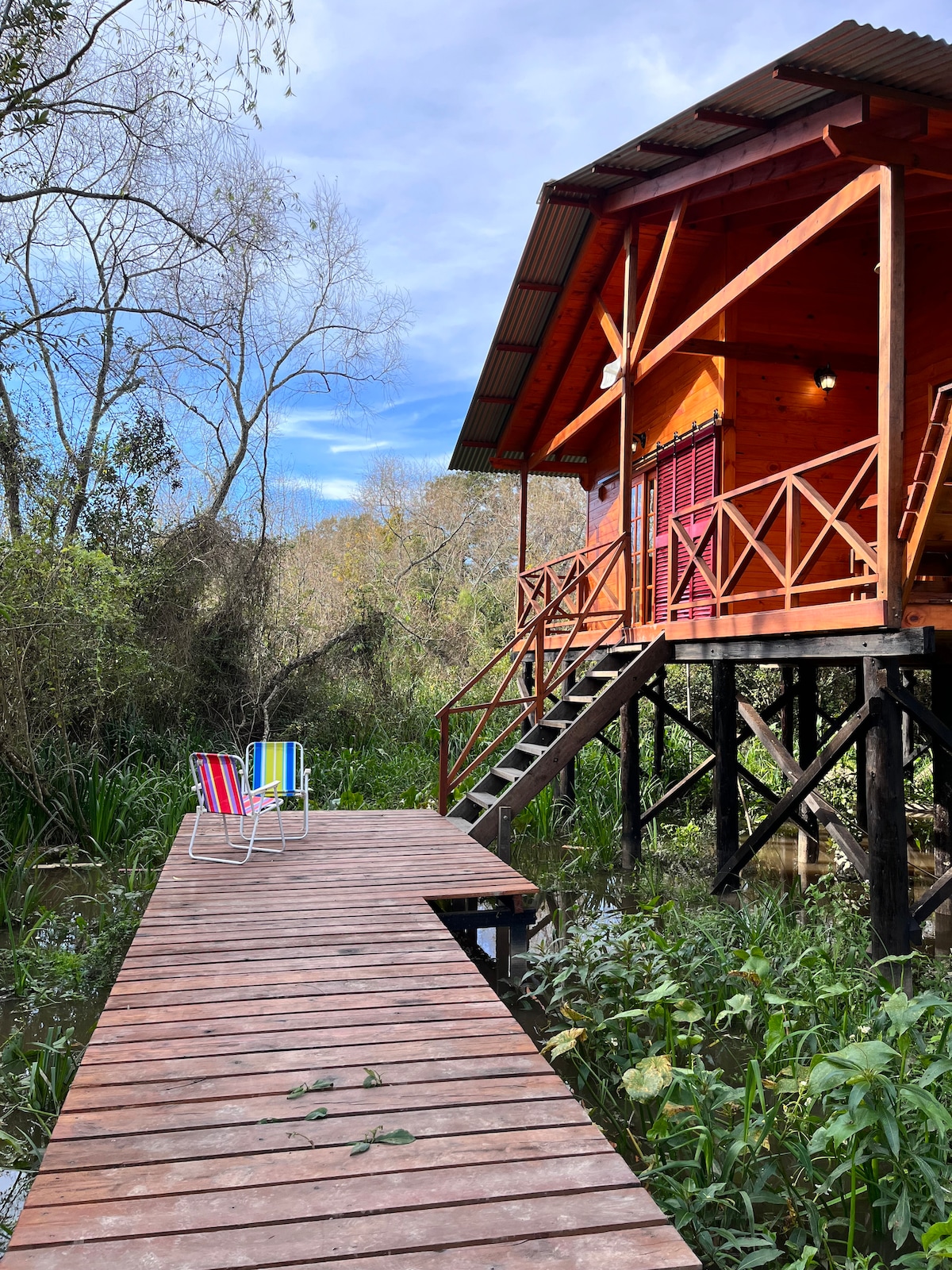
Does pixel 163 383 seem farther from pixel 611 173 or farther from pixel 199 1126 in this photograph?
pixel 199 1126

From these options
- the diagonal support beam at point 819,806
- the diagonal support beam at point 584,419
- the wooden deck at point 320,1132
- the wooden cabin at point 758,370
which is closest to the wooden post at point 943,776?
the wooden cabin at point 758,370

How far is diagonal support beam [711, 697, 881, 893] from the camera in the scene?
210 inches

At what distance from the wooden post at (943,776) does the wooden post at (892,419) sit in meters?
2.10

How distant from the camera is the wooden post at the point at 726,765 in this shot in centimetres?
709

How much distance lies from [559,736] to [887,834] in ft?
8.94

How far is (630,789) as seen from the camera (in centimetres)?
826

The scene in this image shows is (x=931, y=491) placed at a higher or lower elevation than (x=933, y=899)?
higher

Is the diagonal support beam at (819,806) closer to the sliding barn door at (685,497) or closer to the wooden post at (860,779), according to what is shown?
the wooden post at (860,779)

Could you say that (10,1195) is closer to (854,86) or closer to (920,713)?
(920,713)

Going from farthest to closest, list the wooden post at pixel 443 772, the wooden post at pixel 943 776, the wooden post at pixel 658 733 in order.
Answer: the wooden post at pixel 658 733 → the wooden post at pixel 443 772 → the wooden post at pixel 943 776

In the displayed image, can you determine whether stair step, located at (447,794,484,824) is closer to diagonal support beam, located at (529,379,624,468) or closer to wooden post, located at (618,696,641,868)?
wooden post, located at (618,696,641,868)

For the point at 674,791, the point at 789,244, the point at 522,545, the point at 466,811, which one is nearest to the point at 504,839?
the point at 466,811

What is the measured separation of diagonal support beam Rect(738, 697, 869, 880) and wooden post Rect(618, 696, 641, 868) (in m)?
1.01

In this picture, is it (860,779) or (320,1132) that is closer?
(320,1132)
